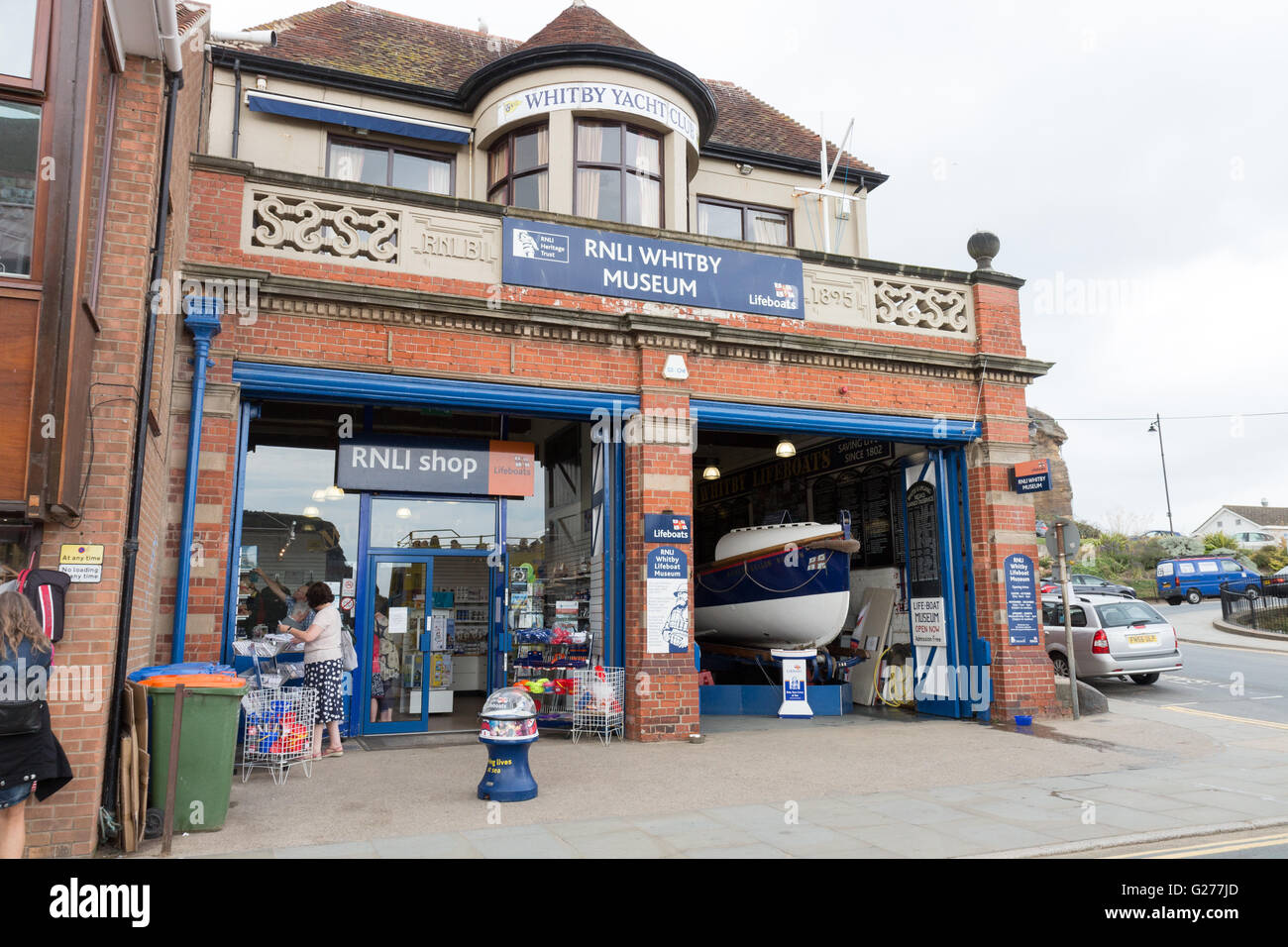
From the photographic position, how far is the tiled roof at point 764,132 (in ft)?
51.7

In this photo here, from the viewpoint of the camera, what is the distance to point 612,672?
1034cm

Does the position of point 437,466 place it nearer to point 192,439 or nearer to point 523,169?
point 192,439

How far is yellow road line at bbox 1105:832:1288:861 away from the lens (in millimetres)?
5688

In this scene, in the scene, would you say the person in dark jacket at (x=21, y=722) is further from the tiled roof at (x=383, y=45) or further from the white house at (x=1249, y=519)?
the white house at (x=1249, y=519)

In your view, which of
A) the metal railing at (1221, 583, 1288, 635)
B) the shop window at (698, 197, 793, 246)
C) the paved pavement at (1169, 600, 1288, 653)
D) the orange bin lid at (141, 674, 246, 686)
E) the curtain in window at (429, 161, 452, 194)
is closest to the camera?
the orange bin lid at (141, 674, 246, 686)

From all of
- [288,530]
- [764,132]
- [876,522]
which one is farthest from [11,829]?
[764,132]

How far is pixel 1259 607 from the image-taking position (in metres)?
28.9

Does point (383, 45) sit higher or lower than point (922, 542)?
higher

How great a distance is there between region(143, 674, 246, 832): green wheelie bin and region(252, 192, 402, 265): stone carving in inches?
202

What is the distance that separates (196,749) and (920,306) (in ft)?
34.1

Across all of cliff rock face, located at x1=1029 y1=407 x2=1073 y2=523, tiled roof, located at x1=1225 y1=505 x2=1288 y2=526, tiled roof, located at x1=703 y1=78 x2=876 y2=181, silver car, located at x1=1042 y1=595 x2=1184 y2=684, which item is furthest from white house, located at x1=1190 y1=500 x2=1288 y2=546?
tiled roof, located at x1=703 y1=78 x2=876 y2=181

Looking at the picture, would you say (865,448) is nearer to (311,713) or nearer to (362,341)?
(362,341)

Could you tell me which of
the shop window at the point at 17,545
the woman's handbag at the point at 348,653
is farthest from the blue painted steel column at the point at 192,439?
the shop window at the point at 17,545

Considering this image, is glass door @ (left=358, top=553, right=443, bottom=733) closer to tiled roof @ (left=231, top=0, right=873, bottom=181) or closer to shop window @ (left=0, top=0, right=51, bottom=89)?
shop window @ (left=0, top=0, right=51, bottom=89)
